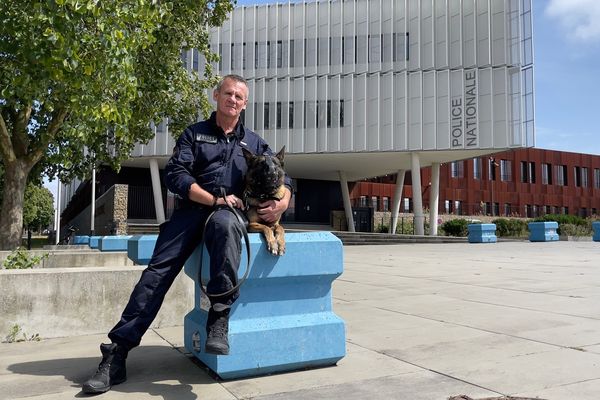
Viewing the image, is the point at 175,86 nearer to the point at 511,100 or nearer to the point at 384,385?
the point at 384,385

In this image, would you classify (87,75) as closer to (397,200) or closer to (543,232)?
(543,232)

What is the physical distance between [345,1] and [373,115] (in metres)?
8.34

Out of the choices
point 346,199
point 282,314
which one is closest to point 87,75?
point 282,314

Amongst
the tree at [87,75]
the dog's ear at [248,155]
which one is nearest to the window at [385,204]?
the tree at [87,75]

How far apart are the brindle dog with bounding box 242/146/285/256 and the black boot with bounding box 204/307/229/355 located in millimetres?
549

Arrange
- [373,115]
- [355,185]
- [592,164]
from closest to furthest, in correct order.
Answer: [373,115]
[355,185]
[592,164]

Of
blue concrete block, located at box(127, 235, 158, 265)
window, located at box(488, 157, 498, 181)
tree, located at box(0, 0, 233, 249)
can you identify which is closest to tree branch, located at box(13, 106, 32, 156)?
tree, located at box(0, 0, 233, 249)

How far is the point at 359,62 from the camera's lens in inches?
1366

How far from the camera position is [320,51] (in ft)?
116

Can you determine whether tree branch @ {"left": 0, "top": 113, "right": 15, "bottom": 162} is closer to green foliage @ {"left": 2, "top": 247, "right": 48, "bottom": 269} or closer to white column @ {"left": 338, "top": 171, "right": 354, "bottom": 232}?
green foliage @ {"left": 2, "top": 247, "right": 48, "bottom": 269}

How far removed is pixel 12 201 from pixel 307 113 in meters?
26.6

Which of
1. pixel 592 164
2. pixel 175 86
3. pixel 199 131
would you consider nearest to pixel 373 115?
pixel 175 86

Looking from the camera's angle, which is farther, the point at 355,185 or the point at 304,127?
the point at 355,185

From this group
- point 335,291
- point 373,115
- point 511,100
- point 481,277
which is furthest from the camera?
point 373,115
